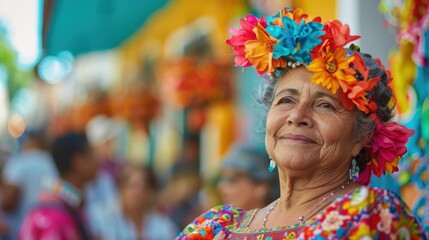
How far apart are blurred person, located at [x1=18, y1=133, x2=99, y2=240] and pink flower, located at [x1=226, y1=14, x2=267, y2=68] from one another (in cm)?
338

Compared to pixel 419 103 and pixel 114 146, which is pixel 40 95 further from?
pixel 419 103

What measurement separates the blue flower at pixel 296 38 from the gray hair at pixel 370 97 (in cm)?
7

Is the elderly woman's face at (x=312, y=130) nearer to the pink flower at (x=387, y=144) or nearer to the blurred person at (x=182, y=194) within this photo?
the pink flower at (x=387, y=144)

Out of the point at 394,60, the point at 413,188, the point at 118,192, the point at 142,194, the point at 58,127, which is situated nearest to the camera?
the point at 413,188

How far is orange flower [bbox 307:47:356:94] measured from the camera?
105 inches

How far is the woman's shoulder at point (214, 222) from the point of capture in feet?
9.58

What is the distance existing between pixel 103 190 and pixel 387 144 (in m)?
6.83

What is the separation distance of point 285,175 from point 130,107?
26.2 ft

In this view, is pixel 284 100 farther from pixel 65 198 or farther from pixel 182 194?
pixel 182 194

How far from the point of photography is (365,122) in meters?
2.75

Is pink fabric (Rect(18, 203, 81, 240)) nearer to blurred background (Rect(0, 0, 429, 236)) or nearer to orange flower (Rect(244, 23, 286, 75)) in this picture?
blurred background (Rect(0, 0, 429, 236))

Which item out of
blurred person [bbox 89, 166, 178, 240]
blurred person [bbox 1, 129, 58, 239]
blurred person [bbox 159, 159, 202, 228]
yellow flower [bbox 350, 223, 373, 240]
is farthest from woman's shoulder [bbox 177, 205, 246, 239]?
Result: blurred person [bbox 159, 159, 202, 228]

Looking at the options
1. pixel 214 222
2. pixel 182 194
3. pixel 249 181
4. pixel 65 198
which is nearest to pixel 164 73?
pixel 182 194

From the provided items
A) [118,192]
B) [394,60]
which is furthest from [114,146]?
[394,60]
